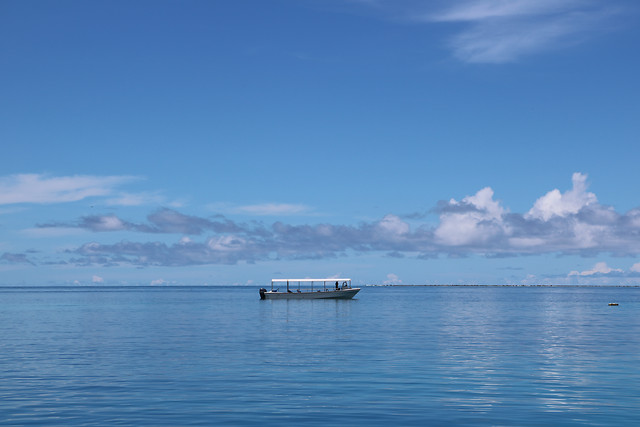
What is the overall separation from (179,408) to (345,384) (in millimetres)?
9293

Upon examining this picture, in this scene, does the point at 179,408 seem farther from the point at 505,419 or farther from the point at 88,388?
the point at 505,419

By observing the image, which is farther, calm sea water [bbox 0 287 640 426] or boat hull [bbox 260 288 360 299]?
boat hull [bbox 260 288 360 299]

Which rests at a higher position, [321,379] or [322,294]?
[322,294]

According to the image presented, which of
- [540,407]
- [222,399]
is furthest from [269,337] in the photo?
[540,407]

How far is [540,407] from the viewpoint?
27.7m

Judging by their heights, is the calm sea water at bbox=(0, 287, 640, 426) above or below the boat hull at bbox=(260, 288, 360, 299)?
below

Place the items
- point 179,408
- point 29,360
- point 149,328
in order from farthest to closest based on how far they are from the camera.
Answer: point 149,328
point 29,360
point 179,408

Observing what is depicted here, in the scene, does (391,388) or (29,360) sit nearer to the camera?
(391,388)

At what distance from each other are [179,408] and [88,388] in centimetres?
755

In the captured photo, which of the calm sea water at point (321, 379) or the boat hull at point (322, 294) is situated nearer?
the calm sea water at point (321, 379)

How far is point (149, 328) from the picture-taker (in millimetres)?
73625

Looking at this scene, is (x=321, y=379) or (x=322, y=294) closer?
(x=321, y=379)

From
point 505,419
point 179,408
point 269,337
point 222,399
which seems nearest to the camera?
point 505,419

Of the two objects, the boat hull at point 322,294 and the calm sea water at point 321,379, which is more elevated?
the boat hull at point 322,294
